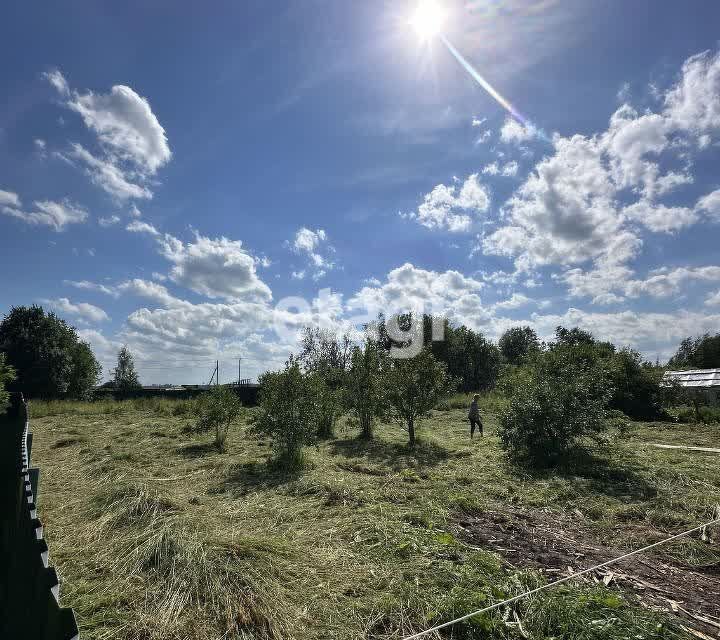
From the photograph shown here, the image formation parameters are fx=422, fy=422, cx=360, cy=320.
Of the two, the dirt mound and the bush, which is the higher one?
the bush

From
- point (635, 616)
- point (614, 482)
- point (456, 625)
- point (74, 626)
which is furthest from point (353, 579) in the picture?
point (614, 482)

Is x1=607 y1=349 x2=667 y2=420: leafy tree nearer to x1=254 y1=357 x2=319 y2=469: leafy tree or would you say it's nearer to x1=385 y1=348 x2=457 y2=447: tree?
x1=385 y1=348 x2=457 y2=447: tree

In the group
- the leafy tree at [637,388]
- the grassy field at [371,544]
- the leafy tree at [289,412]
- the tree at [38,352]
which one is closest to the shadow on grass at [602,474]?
the grassy field at [371,544]

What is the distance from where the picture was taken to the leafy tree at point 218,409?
35.7 feet

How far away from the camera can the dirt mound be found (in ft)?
10.6

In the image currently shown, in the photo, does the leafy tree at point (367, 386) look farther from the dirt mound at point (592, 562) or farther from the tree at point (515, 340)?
the tree at point (515, 340)

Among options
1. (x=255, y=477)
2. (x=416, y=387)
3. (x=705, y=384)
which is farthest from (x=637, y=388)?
(x=255, y=477)

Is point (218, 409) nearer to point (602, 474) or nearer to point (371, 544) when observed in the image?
point (371, 544)

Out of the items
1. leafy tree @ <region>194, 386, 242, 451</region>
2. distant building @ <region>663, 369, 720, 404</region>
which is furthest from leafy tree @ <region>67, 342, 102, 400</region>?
distant building @ <region>663, 369, 720, 404</region>

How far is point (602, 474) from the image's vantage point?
7453mm

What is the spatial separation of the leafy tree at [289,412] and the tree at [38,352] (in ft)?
83.1

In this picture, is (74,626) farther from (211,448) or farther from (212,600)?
(211,448)

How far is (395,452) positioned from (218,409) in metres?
4.65

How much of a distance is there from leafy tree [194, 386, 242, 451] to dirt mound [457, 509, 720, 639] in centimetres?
745
